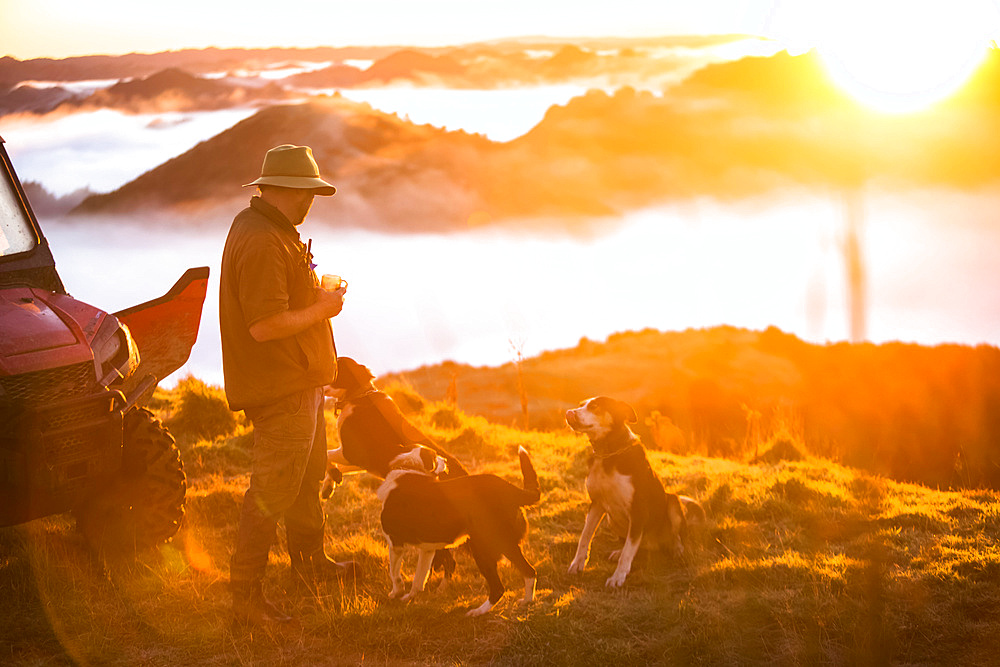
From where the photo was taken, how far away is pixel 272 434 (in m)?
5.19

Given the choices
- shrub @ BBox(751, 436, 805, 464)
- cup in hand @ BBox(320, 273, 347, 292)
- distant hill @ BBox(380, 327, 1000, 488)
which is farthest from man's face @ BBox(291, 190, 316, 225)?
distant hill @ BBox(380, 327, 1000, 488)

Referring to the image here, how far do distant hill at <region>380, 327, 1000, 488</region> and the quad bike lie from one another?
22.2 ft

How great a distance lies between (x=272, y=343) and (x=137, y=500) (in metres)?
2.10

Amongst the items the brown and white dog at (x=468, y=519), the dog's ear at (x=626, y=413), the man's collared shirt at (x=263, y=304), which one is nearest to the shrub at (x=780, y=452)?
the dog's ear at (x=626, y=413)

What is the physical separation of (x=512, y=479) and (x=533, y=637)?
3882mm

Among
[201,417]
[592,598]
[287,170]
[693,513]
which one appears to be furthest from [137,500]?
[201,417]

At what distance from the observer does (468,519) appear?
5711mm

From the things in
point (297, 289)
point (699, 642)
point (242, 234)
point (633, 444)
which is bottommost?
point (699, 642)

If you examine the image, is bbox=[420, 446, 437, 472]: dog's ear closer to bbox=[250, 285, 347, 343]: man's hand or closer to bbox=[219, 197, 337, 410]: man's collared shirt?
bbox=[219, 197, 337, 410]: man's collared shirt

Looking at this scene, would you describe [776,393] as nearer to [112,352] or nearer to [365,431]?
[365,431]

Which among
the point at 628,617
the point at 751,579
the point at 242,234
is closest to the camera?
the point at 242,234

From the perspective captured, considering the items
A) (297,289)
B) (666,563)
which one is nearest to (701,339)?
(666,563)

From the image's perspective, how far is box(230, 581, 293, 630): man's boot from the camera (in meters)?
5.29

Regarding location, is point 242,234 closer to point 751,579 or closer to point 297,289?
point 297,289
